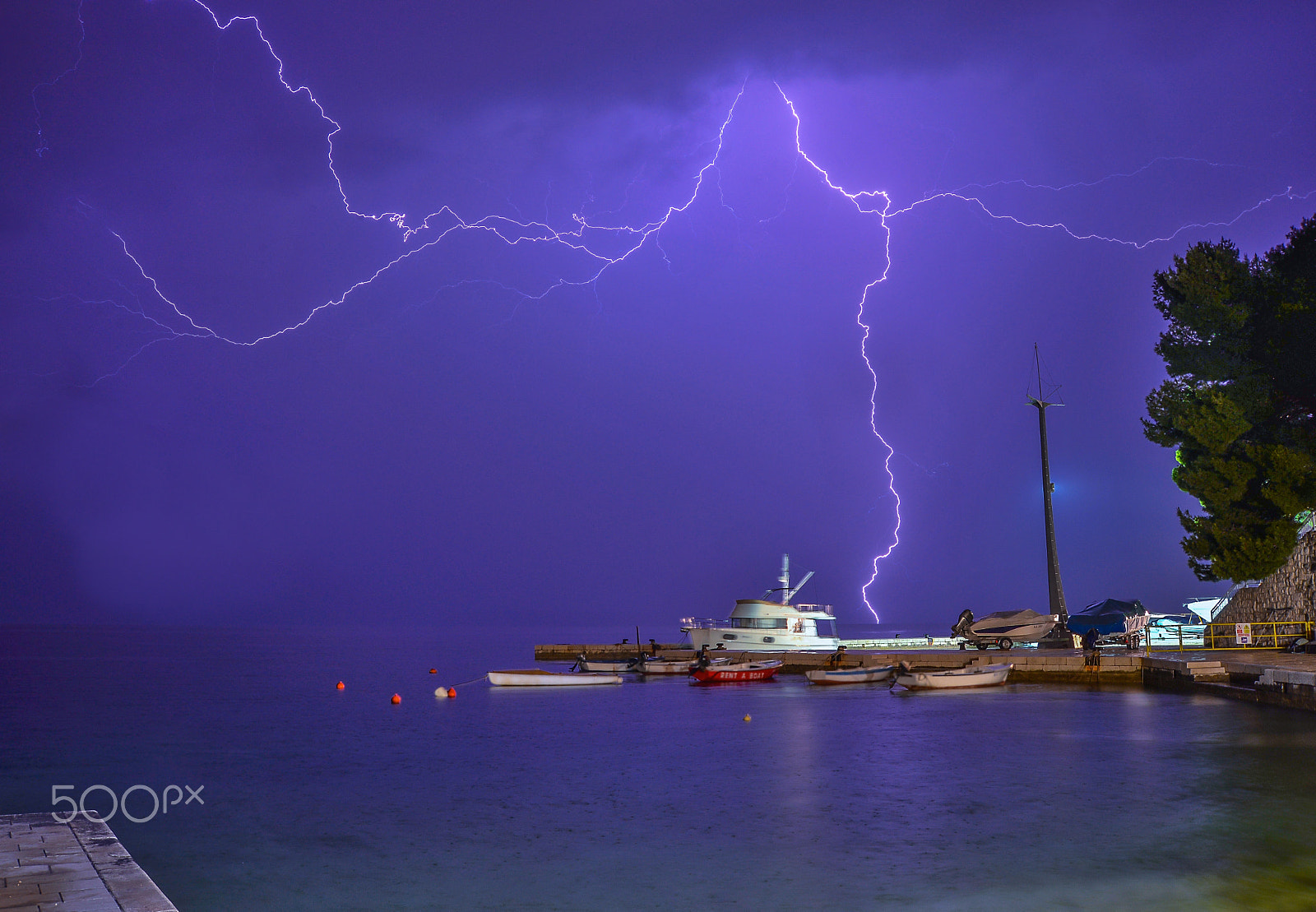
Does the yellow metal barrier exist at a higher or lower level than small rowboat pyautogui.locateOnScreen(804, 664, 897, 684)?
higher

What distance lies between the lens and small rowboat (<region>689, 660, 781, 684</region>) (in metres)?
49.0

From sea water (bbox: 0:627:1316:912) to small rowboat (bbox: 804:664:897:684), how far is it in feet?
19.4

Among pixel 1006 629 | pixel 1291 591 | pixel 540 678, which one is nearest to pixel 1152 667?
pixel 1291 591

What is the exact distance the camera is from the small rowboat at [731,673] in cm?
4900

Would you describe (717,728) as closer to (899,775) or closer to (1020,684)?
(899,775)

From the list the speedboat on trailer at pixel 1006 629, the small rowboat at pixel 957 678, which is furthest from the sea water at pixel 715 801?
the speedboat on trailer at pixel 1006 629

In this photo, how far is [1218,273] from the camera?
37.8 m

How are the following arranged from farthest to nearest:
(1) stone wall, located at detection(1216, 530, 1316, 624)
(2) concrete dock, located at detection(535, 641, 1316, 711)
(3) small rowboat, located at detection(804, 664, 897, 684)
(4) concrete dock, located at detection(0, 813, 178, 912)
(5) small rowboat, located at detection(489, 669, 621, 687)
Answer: (5) small rowboat, located at detection(489, 669, 621, 687) → (3) small rowboat, located at detection(804, 664, 897, 684) → (1) stone wall, located at detection(1216, 530, 1316, 624) → (2) concrete dock, located at detection(535, 641, 1316, 711) → (4) concrete dock, located at detection(0, 813, 178, 912)

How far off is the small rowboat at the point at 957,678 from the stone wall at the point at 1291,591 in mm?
9787

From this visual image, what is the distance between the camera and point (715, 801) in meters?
18.5

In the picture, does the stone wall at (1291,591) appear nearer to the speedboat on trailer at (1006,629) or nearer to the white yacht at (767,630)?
the speedboat on trailer at (1006,629)

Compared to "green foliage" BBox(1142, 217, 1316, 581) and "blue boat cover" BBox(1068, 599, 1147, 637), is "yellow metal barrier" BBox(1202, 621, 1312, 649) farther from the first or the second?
"blue boat cover" BBox(1068, 599, 1147, 637)

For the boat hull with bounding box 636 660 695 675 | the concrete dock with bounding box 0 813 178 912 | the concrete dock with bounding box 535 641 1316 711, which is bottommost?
the boat hull with bounding box 636 660 695 675

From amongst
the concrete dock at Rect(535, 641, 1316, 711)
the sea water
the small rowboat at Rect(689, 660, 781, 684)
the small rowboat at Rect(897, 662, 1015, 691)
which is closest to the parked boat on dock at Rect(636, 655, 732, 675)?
the concrete dock at Rect(535, 641, 1316, 711)
